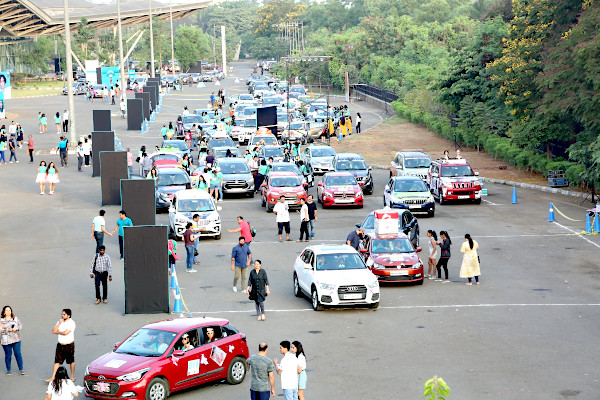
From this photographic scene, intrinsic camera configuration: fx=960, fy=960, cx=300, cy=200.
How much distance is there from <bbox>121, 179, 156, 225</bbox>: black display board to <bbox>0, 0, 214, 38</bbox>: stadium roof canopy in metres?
81.4

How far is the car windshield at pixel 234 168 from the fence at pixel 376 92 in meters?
51.9

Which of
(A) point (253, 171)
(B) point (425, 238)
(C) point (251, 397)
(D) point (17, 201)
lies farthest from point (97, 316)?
(A) point (253, 171)

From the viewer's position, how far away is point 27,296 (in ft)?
77.2

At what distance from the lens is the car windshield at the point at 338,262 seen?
882 inches

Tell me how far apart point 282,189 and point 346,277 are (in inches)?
604

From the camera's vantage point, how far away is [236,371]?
1662cm

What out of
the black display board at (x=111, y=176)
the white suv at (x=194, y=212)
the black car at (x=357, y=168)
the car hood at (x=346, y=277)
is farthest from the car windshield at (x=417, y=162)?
the car hood at (x=346, y=277)

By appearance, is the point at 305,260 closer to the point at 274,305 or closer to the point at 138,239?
the point at 274,305

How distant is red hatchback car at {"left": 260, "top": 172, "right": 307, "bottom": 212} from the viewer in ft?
120

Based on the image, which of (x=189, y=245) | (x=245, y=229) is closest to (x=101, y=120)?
(x=189, y=245)

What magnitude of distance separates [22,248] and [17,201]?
31.3ft

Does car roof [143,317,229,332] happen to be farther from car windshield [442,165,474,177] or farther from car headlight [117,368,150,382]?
car windshield [442,165,474,177]

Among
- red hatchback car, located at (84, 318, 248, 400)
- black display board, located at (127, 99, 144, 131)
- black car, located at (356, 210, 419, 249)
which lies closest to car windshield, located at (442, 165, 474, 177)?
black car, located at (356, 210, 419, 249)

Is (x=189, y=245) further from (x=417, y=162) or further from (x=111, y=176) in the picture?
(x=417, y=162)
